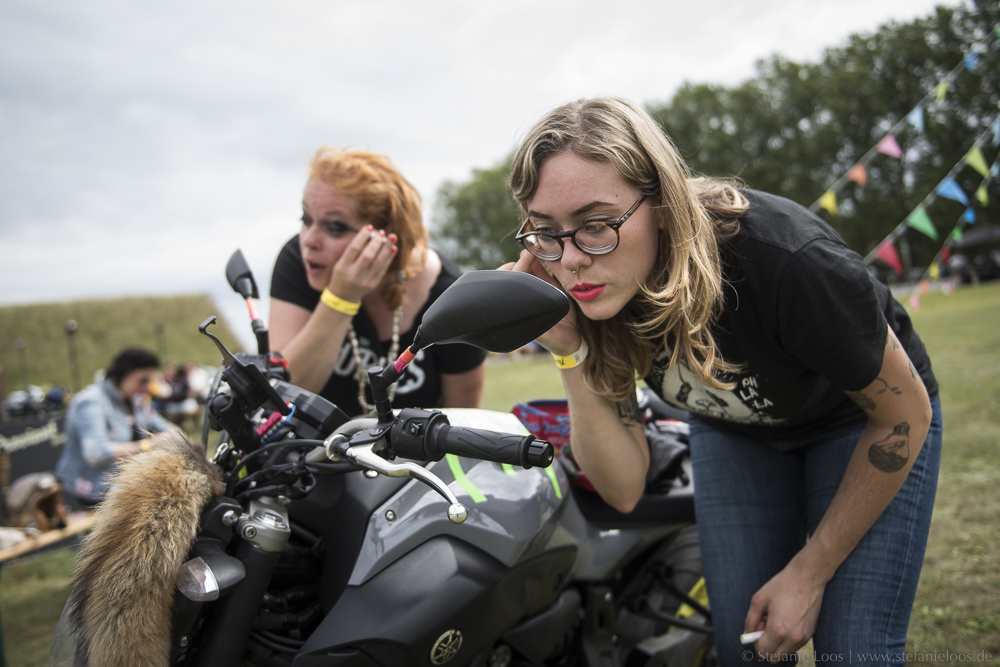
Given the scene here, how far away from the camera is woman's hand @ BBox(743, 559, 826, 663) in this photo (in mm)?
1603

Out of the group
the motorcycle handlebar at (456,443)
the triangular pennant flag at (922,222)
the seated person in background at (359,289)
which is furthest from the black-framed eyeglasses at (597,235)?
the triangular pennant flag at (922,222)

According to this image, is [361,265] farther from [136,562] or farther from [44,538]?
[44,538]

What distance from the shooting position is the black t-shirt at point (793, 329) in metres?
1.39

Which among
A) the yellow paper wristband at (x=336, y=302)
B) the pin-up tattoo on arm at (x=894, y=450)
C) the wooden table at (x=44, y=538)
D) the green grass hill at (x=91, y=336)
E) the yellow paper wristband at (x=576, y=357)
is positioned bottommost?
the green grass hill at (x=91, y=336)

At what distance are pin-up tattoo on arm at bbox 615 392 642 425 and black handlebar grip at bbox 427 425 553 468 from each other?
73 centimetres

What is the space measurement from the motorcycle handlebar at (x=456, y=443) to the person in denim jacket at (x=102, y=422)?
A: 462cm

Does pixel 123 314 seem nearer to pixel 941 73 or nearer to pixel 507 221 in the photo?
pixel 507 221

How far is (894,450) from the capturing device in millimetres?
1535

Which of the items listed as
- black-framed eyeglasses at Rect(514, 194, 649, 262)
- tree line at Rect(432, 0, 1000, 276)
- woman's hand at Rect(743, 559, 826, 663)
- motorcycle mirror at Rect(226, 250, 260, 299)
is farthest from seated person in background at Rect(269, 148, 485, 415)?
tree line at Rect(432, 0, 1000, 276)

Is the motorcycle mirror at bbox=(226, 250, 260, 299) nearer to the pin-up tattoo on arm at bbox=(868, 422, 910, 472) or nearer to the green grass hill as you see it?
the pin-up tattoo on arm at bbox=(868, 422, 910, 472)

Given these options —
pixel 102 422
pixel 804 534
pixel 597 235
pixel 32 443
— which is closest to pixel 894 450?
pixel 804 534

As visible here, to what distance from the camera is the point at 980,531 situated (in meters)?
3.46

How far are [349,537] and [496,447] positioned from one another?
485 millimetres

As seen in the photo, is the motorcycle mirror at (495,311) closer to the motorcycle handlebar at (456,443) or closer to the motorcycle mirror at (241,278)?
the motorcycle handlebar at (456,443)
